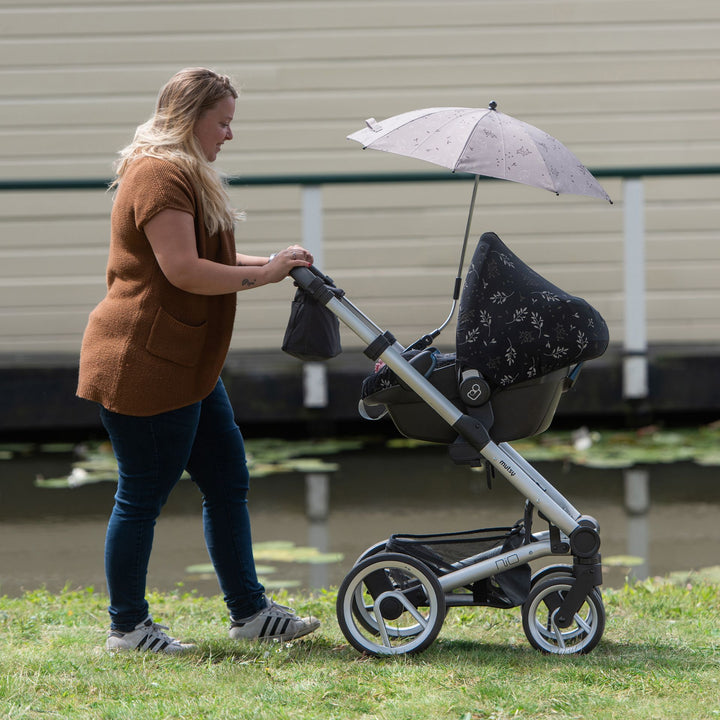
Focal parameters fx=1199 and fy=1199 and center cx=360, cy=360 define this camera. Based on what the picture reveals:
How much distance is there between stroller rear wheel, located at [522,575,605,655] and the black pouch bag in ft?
2.90

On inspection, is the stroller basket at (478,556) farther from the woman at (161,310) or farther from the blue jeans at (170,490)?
the woman at (161,310)

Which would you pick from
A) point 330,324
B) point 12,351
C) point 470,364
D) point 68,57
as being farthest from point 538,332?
point 68,57

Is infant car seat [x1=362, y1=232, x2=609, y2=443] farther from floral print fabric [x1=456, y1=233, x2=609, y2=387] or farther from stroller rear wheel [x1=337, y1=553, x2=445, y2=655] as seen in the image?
stroller rear wheel [x1=337, y1=553, x2=445, y2=655]

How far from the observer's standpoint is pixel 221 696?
3.04m

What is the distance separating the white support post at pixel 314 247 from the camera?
6.79 metres

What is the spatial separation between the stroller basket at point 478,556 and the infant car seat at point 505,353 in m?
0.33

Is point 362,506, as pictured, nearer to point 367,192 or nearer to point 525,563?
point 525,563

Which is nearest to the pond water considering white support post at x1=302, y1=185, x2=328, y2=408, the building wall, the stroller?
white support post at x1=302, y1=185, x2=328, y2=408

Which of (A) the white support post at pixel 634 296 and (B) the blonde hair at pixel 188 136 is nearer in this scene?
(B) the blonde hair at pixel 188 136

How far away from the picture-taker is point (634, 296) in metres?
6.93

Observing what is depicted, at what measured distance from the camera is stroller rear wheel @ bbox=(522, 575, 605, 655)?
332 cm

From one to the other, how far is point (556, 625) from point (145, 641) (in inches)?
45.9

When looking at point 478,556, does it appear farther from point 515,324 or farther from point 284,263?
point 284,263

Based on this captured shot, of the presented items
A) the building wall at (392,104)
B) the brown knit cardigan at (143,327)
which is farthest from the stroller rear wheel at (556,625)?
the building wall at (392,104)
